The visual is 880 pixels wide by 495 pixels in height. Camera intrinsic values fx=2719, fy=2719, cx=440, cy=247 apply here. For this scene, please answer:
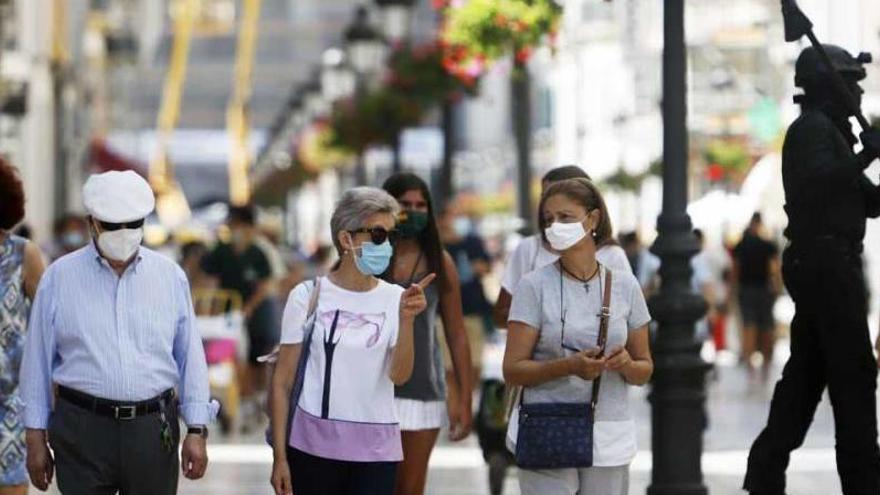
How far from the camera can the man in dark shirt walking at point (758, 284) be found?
29406 millimetres

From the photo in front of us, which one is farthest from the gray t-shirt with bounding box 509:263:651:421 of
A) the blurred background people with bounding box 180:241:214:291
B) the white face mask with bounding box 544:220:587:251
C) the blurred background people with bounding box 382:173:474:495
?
the blurred background people with bounding box 180:241:214:291

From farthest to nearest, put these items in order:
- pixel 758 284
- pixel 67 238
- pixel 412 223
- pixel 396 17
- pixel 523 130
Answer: pixel 396 17 → pixel 758 284 → pixel 523 130 → pixel 67 238 → pixel 412 223

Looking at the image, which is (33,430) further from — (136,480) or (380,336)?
(380,336)

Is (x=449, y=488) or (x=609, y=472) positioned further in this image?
(x=449, y=488)

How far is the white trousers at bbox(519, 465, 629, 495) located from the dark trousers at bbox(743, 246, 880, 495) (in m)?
1.98

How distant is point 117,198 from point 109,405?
65cm

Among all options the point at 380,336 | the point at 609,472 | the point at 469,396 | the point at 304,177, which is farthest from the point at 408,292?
the point at 304,177

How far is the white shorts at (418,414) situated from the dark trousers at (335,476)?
1.41 metres

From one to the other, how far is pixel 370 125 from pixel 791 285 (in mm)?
32056

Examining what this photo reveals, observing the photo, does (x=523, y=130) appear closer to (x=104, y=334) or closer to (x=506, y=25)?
(x=506, y=25)

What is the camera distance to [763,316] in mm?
29391

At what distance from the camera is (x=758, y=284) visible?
96.9 ft

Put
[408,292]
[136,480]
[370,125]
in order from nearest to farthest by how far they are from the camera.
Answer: [136,480] → [408,292] → [370,125]

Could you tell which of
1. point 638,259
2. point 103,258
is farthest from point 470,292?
point 103,258
